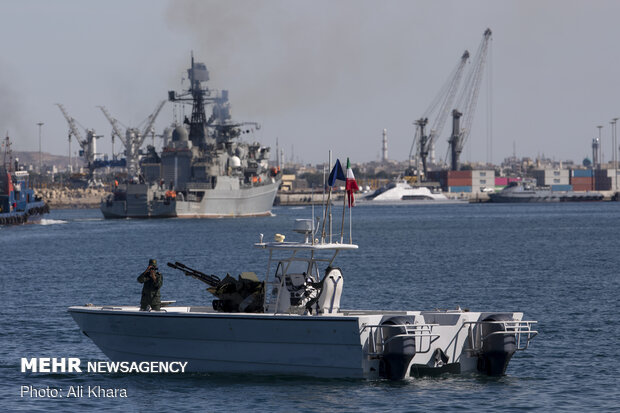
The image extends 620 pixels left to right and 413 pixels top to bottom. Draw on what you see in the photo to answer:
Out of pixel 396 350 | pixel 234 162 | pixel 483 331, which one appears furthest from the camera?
pixel 234 162

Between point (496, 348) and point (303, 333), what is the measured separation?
185 inches

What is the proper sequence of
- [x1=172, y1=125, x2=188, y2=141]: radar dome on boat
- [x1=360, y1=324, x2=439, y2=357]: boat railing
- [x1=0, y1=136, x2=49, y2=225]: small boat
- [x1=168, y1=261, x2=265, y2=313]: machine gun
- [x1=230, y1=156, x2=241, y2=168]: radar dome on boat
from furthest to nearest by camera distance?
[x1=172, y1=125, x2=188, y2=141]: radar dome on boat, [x1=230, y1=156, x2=241, y2=168]: radar dome on boat, [x1=0, y1=136, x2=49, y2=225]: small boat, [x1=168, y1=261, x2=265, y2=313]: machine gun, [x1=360, y1=324, x2=439, y2=357]: boat railing

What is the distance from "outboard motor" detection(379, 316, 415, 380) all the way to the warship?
128 meters

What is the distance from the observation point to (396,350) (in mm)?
22234

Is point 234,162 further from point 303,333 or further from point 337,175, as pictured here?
point 303,333

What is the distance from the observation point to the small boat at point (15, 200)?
428 ft

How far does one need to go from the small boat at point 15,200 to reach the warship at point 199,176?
48.3 feet

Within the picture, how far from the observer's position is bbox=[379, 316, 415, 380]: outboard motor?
22.2 meters

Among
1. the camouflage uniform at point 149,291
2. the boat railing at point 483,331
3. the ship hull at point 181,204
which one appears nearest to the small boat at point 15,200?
the ship hull at point 181,204

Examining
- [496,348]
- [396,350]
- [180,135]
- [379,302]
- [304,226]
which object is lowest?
[379,302]

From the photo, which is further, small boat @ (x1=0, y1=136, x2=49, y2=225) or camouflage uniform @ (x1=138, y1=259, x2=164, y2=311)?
small boat @ (x1=0, y1=136, x2=49, y2=225)

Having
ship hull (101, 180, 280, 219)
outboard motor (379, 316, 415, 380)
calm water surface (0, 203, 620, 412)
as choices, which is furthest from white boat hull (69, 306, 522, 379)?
ship hull (101, 180, 280, 219)

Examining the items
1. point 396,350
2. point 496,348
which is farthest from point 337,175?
point 496,348

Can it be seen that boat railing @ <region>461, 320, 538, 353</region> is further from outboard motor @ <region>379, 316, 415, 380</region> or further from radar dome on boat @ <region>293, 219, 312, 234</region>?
radar dome on boat @ <region>293, 219, 312, 234</region>
